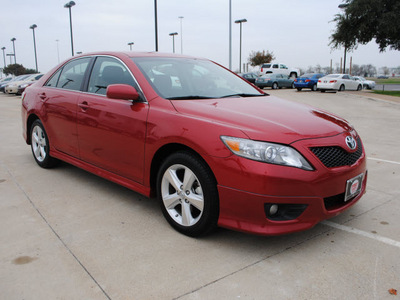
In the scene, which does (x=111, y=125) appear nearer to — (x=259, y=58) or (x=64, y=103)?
(x=64, y=103)

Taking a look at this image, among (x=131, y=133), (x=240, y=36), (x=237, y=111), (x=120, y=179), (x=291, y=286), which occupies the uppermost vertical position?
(x=240, y=36)

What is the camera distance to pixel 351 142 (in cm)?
302

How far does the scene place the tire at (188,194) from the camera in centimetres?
273

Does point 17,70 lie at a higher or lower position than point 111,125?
higher

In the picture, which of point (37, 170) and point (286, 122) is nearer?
point (286, 122)

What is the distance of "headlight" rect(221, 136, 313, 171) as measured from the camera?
99.7 inches

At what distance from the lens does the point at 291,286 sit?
233 cm

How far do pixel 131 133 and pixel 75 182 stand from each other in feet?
5.12

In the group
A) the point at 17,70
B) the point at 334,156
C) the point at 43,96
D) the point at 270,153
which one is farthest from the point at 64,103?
the point at 17,70

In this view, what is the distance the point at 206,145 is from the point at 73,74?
8.25ft

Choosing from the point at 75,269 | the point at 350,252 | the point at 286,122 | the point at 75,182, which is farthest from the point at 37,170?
the point at 350,252

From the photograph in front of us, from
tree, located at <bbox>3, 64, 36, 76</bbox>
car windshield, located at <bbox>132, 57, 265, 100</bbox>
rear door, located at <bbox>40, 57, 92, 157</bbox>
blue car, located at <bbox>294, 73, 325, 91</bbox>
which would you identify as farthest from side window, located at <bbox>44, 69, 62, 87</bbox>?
tree, located at <bbox>3, 64, 36, 76</bbox>

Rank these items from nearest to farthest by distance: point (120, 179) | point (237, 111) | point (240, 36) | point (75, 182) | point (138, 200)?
point (237, 111), point (120, 179), point (138, 200), point (75, 182), point (240, 36)

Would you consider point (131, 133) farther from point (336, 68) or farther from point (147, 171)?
point (336, 68)
